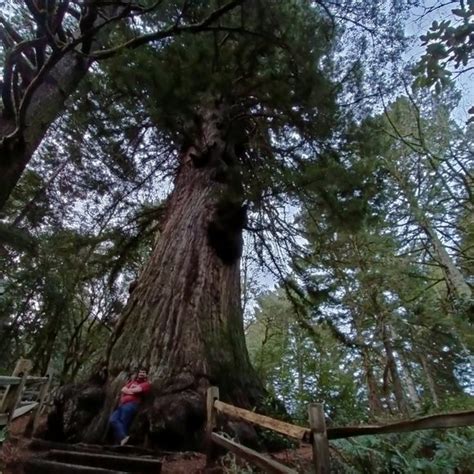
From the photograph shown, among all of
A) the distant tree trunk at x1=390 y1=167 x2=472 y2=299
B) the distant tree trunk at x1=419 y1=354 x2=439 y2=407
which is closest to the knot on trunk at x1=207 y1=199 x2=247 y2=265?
the distant tree trunk at x1=390 y1=167 x2=472 y2=299

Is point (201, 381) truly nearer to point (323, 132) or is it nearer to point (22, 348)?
point (323, 132)

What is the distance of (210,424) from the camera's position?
2969 millimetres

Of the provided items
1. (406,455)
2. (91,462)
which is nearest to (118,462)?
(91,462)

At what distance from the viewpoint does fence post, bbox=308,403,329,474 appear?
5.28 ft

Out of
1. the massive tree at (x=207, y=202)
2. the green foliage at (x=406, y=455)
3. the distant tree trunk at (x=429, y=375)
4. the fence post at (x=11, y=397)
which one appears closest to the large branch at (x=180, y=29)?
the massive tree at (x=207, y=202)

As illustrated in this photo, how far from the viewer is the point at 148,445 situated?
3.11m

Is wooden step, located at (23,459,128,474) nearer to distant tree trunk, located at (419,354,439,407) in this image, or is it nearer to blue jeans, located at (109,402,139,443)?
blue jeans, located at (109,402,139,443)

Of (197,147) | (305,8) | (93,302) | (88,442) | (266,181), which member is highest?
(305,8)

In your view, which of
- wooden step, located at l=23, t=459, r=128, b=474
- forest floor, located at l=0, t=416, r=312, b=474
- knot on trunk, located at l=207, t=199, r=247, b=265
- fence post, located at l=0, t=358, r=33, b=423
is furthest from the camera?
knot on trunk, located at l=207, t=199, r=247, b=265

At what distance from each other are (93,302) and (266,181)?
28.8 ft

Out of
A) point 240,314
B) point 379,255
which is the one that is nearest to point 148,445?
point 240,314

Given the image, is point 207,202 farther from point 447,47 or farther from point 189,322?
point 447,47

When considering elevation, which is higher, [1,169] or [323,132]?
[323,132]

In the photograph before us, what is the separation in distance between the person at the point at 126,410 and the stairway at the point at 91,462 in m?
0.29
